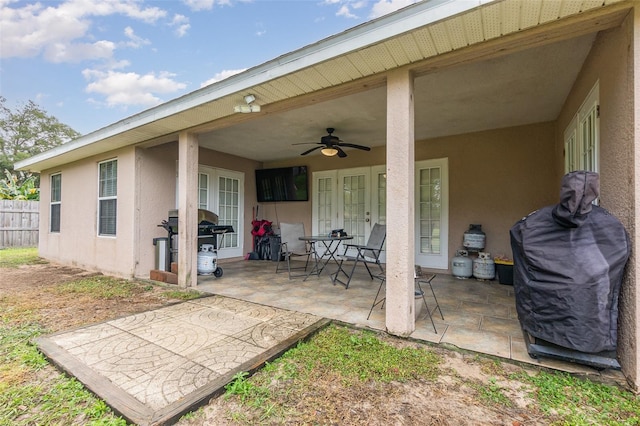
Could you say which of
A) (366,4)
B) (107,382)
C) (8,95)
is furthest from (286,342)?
(8,95)

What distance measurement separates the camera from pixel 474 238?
4.89 meters

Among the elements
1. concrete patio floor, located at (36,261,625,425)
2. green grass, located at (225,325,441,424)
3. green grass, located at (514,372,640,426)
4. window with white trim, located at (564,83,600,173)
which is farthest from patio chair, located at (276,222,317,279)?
window with white trim, located at (564,83,600,173)

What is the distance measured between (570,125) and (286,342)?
4.09m

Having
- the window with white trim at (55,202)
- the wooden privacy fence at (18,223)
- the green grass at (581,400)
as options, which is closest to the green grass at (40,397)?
the green grass at (581,400)

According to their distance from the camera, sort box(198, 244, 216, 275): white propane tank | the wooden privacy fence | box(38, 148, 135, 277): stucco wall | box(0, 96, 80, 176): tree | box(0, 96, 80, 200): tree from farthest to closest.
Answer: box(0, 96, 80, 176): tree → box(0, 96, 80, 200): tree → the wooden privacy fence → box(38, 148, 135, 277): stucco wall → box(198, 244, 216, 275): white propane tank

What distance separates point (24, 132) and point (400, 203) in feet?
82.5

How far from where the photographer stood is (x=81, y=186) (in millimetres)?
6039

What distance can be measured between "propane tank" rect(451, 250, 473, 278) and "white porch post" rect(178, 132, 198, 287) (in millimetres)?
4322

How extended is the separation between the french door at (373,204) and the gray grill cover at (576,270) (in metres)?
3.44

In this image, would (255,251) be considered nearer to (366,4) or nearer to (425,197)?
(425,197)

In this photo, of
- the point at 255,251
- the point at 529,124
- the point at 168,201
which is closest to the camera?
the point at 529,124

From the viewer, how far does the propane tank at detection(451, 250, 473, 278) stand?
4.93 m

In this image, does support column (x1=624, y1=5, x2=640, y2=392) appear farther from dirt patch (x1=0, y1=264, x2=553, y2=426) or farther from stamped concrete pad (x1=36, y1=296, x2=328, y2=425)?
stamped concrete pad (x1=36, y1=296, x2=328, y2=425)

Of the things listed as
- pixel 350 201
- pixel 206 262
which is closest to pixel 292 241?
pixel 206 262
